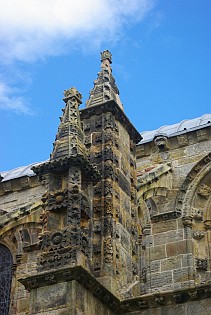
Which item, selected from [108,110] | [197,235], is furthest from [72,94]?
[197,235]

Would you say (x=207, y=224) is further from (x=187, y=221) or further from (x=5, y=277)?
(x=5, y=277)

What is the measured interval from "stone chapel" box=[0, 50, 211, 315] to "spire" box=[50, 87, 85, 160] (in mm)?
21

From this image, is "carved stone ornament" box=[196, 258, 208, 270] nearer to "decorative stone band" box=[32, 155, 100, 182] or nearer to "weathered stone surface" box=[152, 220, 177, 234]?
"weathered stone surface" box=[152, 220, 177, 234]

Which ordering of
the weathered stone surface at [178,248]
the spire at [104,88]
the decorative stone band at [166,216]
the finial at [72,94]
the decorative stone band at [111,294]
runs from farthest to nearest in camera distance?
1. the decorative stone band at [166,216]
2. the weathered stone surface at [178,248]
3. the spire at [104,88]
4. the finial at [72,94]
5. the decorative stone band at [111,294]

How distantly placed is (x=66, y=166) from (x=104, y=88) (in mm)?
2704

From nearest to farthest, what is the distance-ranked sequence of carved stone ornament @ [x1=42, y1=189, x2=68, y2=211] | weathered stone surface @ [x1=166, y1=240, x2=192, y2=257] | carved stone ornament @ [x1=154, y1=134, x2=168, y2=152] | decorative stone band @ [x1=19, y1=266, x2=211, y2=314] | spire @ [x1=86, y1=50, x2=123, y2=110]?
decorative stone band @ [x1=19, y1=266, x2=211, y2=314] < carved stone ornament @ [x1=42, y1=189, x2=68, y2=211] < spire @ [x1=86, y1=50, x2=123, y2=110] < weathered stone surface @ [x1=166, y1=240, x2=192, y2=257] < carved stone ornament @ [x1=154, y1=134, x2=168, y2=152]

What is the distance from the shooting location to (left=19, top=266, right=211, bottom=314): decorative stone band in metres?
8.24

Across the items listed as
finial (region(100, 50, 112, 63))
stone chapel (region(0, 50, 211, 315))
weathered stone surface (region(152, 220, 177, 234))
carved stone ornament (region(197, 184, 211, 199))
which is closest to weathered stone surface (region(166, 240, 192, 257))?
stone chapel (region(0, 50, 211, 315))

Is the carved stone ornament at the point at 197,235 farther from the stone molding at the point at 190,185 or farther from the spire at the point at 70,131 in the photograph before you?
the spire at the point at 70,131

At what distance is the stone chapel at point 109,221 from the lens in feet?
28.0

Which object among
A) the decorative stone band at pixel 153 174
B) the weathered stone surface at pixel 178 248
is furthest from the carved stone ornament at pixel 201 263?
the decorative stone band at pixel 153 174

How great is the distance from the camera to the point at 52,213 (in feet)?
29.6

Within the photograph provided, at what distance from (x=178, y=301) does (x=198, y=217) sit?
5.32m

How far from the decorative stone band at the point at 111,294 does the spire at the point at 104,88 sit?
3.64m
